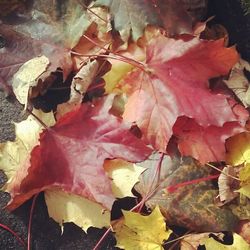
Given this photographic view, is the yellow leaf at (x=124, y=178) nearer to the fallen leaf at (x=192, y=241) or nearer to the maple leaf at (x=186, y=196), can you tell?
the maple leaf at (x=186, y=196)

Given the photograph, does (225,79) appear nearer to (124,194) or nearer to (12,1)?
(124,194)

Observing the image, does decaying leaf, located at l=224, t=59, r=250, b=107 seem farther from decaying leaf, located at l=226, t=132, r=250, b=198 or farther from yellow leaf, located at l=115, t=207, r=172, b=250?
yellow leaf, located at l=115, t=207, r=172, b=250

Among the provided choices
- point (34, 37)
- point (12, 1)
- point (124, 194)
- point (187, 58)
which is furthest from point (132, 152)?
point (12, 1)

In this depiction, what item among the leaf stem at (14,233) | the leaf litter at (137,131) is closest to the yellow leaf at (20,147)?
the leaf litter at (137,131)

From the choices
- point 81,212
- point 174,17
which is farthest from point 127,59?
point 81,212

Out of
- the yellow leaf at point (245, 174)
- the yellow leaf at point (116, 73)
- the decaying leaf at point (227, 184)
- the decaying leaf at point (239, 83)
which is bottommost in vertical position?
the decaying leaf at point (227, 184)

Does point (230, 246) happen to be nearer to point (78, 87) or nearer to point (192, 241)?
point (192, 241)
